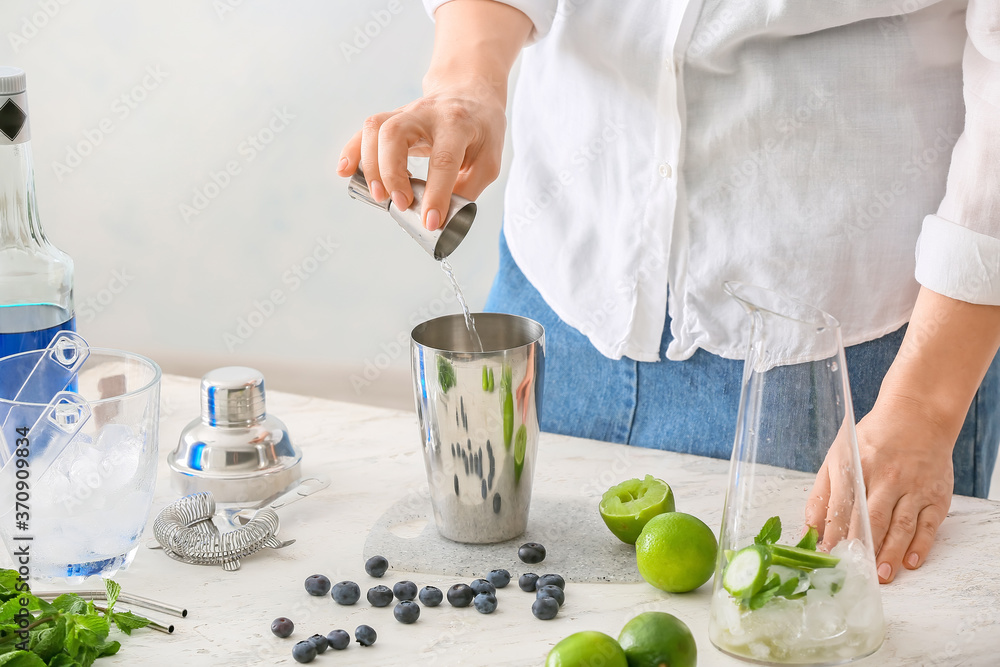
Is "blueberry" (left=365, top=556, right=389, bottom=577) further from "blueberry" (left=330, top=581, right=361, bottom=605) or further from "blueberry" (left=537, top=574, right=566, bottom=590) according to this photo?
"blueberry" (left=537, top=574, right=566, bottom=590)

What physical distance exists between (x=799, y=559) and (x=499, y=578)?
271mm

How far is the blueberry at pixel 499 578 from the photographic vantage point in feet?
2.94

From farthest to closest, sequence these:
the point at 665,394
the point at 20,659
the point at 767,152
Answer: the point at 665,394
the point at 767,152
the point at 20,659

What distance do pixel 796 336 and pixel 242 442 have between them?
0.59m

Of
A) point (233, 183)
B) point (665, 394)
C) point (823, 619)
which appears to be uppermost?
point (823, 619)

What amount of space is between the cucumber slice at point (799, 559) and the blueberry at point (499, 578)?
0.82 ft

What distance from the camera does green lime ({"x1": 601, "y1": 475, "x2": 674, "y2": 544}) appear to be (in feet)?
3.10

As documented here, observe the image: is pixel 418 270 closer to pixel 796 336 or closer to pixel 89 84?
pixel 89 84

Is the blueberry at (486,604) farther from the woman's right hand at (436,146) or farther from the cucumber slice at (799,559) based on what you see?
the woman's right hand at (436,146)

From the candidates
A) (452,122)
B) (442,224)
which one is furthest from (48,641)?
(452,122)

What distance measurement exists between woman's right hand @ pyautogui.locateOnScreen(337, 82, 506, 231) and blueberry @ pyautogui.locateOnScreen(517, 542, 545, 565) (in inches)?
12.7

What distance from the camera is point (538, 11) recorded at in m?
1.21

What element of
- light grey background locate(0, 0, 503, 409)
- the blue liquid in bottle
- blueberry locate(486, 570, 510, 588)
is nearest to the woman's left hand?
blueberry locate(486, 570, 510, 588)

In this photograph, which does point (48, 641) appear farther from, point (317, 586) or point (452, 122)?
point (452, 122)
